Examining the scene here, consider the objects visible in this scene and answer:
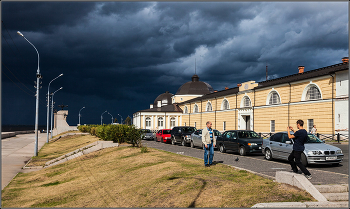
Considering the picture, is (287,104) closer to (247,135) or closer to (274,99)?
(274,99)

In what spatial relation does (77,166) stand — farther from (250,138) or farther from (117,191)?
(250,138)

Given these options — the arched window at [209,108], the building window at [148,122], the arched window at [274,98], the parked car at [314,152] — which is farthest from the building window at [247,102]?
the building window at [148,122]

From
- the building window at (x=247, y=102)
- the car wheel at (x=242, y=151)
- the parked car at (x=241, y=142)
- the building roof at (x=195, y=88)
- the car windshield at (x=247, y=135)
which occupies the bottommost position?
the car wheel at (x=242, y=151)

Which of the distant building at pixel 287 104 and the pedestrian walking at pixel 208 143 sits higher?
the distant building at pixel 287 104

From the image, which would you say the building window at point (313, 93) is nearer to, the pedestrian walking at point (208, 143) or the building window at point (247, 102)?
the building window at point (247, 102)

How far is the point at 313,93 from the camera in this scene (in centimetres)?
3516

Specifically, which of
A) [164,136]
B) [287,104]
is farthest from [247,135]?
[287,104]

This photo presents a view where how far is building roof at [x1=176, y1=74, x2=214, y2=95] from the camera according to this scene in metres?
83.8

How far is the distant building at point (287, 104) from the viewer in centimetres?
3142

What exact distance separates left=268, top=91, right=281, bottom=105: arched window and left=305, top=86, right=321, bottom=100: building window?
497cm

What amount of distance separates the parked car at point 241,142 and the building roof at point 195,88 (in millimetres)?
62602

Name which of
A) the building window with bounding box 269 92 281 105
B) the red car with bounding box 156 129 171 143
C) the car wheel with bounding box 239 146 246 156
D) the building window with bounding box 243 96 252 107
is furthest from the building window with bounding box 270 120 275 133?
the car wheel with bounding box 239 146 246 156

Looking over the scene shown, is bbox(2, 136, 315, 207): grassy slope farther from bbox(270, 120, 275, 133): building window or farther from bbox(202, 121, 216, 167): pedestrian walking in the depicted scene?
bbox(270, 120, 275, 133): building window

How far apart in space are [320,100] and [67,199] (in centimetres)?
3113
